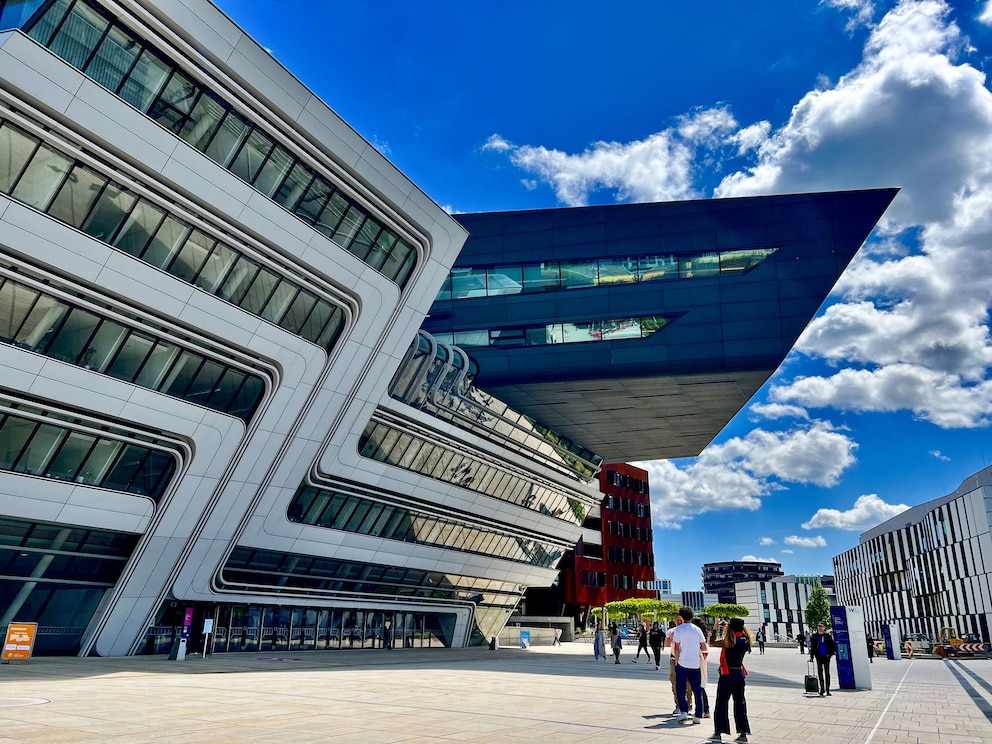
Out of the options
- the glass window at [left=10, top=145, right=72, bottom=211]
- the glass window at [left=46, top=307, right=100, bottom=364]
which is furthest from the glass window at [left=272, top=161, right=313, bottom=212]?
the glass window at [left=46, top=307, right=100, bottom=364]

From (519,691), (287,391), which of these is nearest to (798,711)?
(519,691)

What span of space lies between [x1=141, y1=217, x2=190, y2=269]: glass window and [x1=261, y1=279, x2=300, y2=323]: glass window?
156 inches

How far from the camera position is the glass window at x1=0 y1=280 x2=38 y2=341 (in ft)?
66.3

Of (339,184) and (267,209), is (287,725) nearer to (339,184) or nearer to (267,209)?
(267,209)

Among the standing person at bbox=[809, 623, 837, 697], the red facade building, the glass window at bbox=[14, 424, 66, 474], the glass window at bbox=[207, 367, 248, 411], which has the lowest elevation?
the standing person at bbox=[809, 623, 837, 697]

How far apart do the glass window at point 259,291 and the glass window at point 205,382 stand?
7.21 feet

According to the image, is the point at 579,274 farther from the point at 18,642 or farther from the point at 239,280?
the point at 18,642

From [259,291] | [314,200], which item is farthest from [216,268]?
[314,200]

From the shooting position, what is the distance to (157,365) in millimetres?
24391

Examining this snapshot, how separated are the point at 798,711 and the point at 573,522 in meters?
40.9

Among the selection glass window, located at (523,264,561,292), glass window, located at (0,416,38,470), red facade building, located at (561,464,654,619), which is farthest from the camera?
red facade building, located at (561,464,654,619)

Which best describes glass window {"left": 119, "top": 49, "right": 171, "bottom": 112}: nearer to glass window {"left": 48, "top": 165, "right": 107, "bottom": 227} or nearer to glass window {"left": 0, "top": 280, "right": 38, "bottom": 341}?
glass window {"left": 48, "top": 165, "right": 107, "bottom": 227}

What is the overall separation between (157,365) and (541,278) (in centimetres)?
2500

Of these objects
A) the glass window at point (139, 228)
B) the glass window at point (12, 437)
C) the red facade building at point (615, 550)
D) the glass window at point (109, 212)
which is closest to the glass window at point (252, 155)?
the glass window at point (139, 228)
